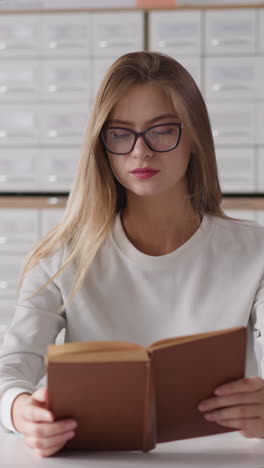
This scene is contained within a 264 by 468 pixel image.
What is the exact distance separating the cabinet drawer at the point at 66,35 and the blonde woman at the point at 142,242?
8.49ft

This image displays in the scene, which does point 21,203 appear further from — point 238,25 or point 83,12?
point 238,25

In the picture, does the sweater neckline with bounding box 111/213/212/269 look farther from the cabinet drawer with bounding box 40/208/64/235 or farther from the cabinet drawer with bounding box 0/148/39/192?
the cabinet drawer with bounding box 0/148/39/192

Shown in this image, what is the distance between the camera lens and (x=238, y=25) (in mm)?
3934

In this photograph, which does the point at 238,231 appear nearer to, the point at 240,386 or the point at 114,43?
the point at 240,386

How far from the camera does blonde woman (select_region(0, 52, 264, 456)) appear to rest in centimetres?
144

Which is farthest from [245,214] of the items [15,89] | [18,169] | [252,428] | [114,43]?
[252,428]

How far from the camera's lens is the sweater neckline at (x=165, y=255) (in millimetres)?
1516

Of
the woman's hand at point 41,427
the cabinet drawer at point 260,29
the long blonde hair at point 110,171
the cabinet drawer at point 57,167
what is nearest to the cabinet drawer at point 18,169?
the cabinet drawer at point 57,167

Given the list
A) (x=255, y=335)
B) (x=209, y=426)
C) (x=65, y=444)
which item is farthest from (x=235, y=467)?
(x=255, y=335)

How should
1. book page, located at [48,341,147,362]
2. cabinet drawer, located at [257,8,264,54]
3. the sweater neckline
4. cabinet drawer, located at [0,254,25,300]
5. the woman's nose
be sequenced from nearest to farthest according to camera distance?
book page, located at [48,341,147,362] → the woman's nose → the sweater neckline → cabinet drawer, located at [257,8,264,54] → cabinet drawer, located at [0,254,25,300]

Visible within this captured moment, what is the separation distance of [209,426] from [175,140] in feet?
1.99

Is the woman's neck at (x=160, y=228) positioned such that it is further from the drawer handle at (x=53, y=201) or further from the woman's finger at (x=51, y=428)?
the drawer handle at (x=53, y=201)

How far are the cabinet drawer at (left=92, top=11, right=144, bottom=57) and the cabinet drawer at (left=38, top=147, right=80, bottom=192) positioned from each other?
1.94 feet

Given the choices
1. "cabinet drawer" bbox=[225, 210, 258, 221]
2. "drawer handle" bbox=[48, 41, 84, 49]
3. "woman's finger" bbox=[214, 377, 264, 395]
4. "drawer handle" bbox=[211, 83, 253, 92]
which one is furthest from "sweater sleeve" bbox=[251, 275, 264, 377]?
"drawer handle" bbox=[48, 41, 84, 49]
